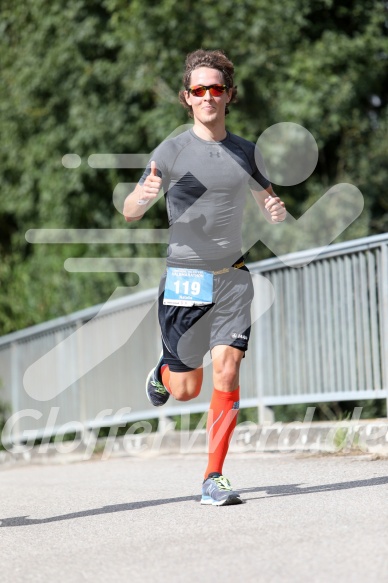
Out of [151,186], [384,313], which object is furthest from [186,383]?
[384,313]

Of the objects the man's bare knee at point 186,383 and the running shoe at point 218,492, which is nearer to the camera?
the running shoe at point 218,492

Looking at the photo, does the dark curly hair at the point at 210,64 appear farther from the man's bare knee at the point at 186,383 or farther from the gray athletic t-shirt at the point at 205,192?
the man's bare knee at the point at 186,383

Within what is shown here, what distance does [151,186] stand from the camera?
18.7 feet

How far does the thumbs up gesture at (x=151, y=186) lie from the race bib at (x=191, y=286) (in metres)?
0.49

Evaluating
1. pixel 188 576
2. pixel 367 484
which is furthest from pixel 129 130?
pixel 188 576

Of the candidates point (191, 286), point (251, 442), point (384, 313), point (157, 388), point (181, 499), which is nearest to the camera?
point (191, 286)

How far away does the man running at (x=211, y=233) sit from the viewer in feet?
19.6

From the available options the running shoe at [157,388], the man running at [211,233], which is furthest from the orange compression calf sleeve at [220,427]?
the running shoe at [157,388]

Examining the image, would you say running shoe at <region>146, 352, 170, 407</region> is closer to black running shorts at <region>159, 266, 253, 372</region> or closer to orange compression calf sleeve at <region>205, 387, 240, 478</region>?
black running shorts at <region>159, 266, 253, 372</region>

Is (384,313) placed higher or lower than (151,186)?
lower

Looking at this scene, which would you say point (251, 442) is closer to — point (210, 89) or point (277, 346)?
point (277, 346)

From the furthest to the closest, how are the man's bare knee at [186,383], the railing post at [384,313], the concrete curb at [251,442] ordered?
the railing post at [384,313] → the concrete curb at [251,442] → the man's bare knee at [186,383]

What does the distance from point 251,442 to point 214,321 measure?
10.7 feet

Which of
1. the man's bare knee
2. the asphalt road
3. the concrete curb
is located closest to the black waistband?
the man's bare knee
